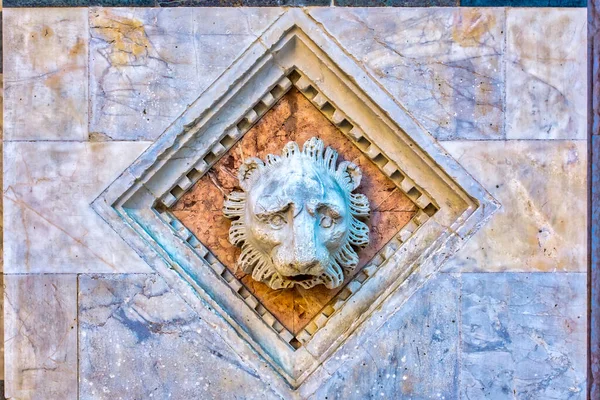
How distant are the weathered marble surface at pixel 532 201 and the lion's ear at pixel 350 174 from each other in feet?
2.16

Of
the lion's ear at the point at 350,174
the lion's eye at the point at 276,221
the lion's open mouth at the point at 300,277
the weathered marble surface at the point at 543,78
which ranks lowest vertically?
the lion's open mouth at the point at 300,277

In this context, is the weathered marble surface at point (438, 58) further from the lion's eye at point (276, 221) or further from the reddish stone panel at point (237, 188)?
the lion's eye at point (276, 221)

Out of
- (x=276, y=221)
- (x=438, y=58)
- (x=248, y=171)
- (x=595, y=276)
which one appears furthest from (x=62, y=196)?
(x=595, y=276)

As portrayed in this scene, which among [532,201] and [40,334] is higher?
[532,201]

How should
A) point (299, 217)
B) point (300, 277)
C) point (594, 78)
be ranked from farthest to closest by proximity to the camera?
point (594, 78)
point (300, 277)
point (299, 217)

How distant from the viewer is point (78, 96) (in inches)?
188

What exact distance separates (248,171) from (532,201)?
2031 millimetres

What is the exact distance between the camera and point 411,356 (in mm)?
4715

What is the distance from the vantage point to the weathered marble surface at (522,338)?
15.5 feet

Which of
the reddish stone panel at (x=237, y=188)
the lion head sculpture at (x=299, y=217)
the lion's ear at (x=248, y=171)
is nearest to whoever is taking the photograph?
the lion head sculpture at (x=299, y=217)

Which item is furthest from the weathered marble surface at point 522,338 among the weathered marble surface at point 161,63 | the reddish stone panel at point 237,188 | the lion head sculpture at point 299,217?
the weathered marble surface at point 161,63

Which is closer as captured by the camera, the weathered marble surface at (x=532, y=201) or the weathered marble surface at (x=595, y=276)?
the weathered marble surface at (x=532, y=201)

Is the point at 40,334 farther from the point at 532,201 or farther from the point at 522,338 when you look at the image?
the point at 532,201

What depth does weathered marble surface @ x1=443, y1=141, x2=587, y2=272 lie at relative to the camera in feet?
15.6
